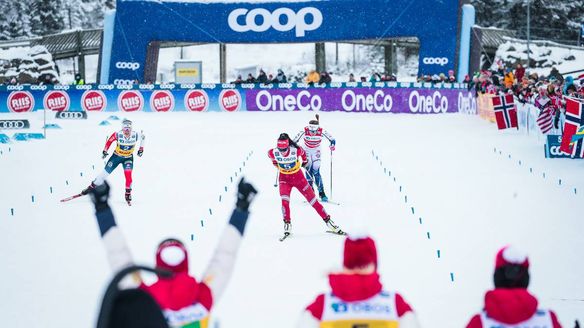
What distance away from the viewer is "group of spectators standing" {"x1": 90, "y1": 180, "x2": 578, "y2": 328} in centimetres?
397

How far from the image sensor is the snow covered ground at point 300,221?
28.7 ft

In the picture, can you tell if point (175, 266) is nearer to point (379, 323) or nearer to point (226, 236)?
point (226, 236)

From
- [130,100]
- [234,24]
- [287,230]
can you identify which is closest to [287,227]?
[287,230]

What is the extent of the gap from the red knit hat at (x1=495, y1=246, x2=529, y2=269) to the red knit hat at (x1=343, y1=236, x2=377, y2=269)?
0.69 metres

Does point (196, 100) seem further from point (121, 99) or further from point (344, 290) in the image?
point (344, 290)

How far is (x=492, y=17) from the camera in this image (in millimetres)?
66125

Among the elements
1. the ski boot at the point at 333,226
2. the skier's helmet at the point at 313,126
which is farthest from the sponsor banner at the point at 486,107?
the ski boot at the point at 333,226

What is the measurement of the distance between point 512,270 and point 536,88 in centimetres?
2355

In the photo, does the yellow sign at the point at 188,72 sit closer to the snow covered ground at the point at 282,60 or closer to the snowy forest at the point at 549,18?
the snow covered ground at the point at 282,60

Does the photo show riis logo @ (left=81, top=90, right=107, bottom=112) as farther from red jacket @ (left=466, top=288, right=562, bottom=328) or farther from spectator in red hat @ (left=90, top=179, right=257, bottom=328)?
red jacket @ (left=466, top=288, right=562, bottom=328)

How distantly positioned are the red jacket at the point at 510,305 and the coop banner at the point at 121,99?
31.9 m

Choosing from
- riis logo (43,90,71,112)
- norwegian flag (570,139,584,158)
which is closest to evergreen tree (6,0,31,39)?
riis logo (43,90,71,112)

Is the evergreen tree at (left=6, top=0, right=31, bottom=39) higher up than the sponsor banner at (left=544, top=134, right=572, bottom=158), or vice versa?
the evergreen tree at (left=6, top=0, right=31, bottom=39)

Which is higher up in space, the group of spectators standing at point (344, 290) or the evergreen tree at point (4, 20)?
the evergreen tree at point (4, 20)
